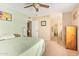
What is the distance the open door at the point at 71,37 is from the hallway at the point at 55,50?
8cm

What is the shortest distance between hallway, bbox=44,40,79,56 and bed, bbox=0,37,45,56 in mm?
82

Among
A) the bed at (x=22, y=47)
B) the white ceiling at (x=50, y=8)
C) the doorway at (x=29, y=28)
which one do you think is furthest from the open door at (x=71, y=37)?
the doorway at (x=29, y=28)

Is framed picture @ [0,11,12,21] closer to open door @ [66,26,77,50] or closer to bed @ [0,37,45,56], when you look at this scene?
bed @ [0,37,45,56]

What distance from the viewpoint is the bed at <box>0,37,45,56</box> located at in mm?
1415

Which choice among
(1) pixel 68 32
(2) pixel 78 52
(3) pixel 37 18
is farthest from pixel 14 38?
(2) pixel 78 52

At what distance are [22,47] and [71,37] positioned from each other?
2.51ft

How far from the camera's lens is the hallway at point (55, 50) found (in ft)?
4.85

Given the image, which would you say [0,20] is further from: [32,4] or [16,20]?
[32,4]

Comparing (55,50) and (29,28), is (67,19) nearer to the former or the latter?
(55,50)

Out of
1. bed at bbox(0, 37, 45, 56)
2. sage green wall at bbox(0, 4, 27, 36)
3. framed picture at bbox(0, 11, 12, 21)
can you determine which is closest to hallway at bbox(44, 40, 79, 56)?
bed at bbox(0, 37, 45, 56)

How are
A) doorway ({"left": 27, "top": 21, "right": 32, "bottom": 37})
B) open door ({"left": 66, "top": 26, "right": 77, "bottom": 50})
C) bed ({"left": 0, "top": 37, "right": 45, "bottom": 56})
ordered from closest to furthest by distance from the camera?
bed ({"left": 0, "top": 37, "right": 45, "bottom": 56}) < open door ({"left": 66, "top": 26, "right": 77, "bottom": 50}) < doorway ({"left": 27, "top": 21, "right": 32, "bottom": 37})

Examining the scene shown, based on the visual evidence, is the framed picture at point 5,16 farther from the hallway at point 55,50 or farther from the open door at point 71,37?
the open door at point 71,37

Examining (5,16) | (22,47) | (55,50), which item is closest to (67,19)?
(55,50)

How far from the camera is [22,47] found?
1509 mm
